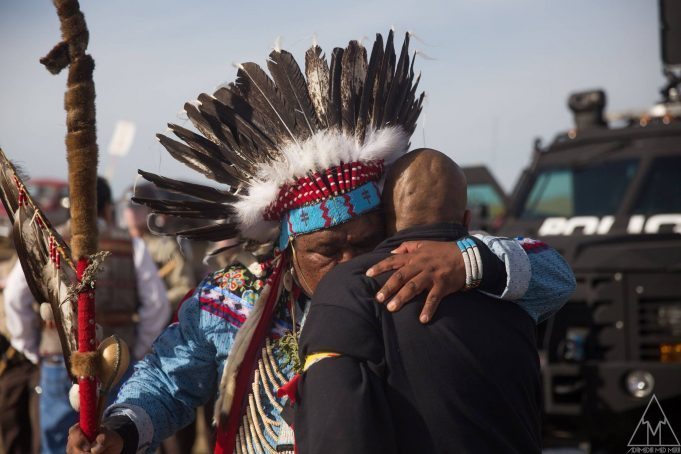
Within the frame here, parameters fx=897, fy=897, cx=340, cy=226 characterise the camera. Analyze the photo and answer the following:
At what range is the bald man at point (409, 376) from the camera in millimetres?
1839

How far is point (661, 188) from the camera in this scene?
6.72 metres

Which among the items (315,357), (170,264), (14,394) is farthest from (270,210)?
(170,264)

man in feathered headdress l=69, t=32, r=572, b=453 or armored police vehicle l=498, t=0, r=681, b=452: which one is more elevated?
man in feathered headdress l=69, t=32, r=572, b=453

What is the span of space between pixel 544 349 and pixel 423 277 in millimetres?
4617

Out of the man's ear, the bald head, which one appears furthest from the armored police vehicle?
the bald head

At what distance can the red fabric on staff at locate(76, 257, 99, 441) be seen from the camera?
2.25 metres

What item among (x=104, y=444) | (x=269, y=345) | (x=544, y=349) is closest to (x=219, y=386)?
(x=269, y=345)

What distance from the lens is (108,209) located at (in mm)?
5480

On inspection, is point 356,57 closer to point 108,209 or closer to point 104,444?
point 104,444

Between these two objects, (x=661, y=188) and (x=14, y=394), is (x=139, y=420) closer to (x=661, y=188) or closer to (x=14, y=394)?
(x=14, y=394)

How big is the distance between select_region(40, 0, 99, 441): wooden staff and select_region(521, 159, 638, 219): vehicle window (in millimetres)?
5237

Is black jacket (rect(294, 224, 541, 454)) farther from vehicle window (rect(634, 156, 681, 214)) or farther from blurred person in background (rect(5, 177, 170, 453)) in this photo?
vehicle window (rect(634, 156, 681, 214))

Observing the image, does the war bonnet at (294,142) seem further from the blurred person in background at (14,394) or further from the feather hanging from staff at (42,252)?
the blurred person in background at (14,394)

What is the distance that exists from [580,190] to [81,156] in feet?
17.8
